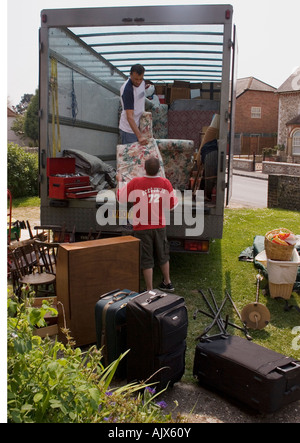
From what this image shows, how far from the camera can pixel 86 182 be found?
6352 millimetres

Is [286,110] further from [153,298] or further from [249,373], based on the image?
[249,373]

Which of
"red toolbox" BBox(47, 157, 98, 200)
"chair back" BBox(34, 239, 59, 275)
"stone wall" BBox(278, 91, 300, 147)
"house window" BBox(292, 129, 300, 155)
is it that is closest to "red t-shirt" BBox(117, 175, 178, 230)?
"red toolbox" BBox(47, 157, 98, 200)

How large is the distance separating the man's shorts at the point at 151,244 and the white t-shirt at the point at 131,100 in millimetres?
1955

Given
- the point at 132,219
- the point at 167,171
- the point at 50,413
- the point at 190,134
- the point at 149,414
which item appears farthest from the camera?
the point at 190,134

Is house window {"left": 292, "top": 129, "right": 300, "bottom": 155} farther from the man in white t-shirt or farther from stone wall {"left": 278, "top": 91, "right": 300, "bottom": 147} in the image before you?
the man in white t-shirt

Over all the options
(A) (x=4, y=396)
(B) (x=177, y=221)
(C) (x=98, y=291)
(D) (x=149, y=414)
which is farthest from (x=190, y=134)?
(A) (x=4, y=396)

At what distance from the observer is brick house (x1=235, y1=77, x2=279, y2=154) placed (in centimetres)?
4491

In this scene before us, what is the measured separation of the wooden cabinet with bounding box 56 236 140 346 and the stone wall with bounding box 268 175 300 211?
376 inches

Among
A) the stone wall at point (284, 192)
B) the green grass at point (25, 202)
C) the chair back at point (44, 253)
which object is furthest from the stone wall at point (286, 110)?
the chair back at point (44, 253)

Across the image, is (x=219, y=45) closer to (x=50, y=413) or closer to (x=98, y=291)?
(x=98, y=291)

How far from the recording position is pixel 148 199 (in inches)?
212

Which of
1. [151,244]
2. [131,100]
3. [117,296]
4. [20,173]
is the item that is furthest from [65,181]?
[20,173]

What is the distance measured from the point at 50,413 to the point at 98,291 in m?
2.20

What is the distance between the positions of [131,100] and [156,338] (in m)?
3.93
